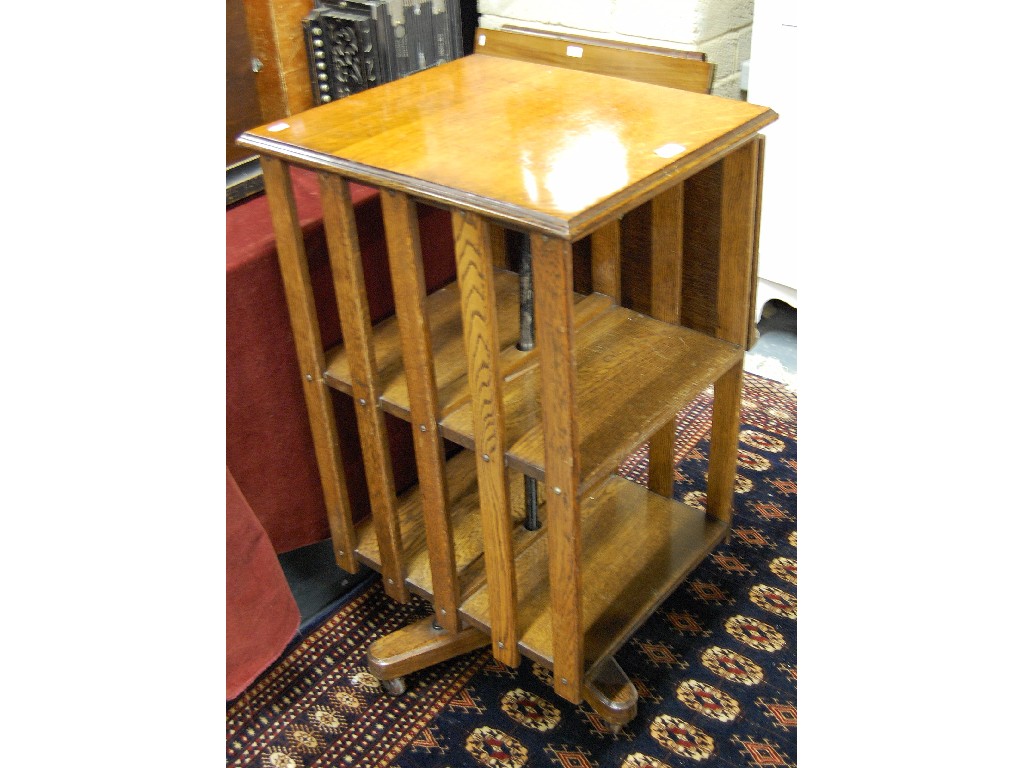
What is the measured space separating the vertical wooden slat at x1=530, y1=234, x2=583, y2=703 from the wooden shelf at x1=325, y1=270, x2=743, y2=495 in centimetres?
4

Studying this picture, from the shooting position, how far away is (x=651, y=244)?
159cm

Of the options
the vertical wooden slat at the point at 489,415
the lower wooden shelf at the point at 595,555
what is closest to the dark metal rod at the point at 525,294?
the vertical wooden slat at the point at 489,415

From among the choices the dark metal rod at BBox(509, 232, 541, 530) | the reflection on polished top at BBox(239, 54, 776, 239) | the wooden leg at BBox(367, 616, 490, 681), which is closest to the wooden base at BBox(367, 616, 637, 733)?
the wooden leg at BBox(367, 616, 490, 681)

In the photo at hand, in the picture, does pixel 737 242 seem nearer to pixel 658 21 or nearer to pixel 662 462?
pixel 662 462

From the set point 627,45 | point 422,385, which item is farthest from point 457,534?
point 627,45

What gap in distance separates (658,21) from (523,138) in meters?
0.98

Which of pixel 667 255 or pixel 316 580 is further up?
pixel 667 255

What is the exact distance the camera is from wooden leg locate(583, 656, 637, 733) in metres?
1.53

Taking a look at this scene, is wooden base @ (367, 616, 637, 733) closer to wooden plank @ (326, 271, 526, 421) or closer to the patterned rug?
the patterned rug

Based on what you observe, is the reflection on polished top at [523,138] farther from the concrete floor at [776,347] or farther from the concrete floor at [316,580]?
the concrete floor at [776,347]

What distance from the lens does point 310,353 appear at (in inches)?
Result: 61.4

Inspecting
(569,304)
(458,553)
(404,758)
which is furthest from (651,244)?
(404,758)

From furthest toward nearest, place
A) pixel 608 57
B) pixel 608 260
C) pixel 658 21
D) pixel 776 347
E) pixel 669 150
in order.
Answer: pixel 776 347 < pixel 658 21 < pixel 608 57 < pixel 608 260 < pixel 669 150

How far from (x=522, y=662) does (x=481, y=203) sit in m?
0.91
